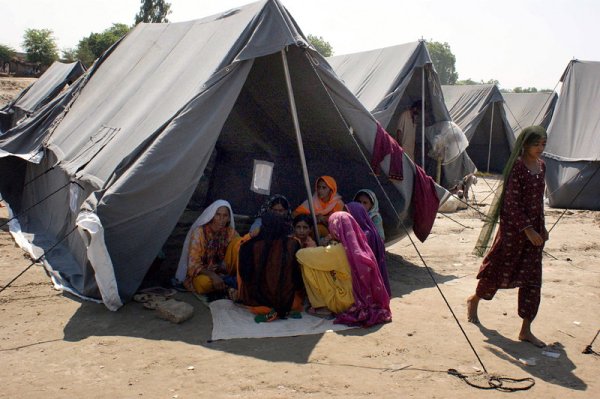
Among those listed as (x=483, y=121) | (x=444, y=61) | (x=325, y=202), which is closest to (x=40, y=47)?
(x=483, y=121)

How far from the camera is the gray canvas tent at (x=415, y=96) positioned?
10164mm

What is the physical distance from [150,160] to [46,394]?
5.84 feet

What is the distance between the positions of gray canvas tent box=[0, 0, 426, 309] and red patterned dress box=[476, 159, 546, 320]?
1062 mm

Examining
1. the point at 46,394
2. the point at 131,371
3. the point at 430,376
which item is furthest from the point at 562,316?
the point at 46,394

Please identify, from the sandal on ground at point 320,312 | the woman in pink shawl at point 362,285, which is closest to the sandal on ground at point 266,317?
the sandal on ground at point 320,312

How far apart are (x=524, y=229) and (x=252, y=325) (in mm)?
1943

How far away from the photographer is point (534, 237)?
3.93 meters

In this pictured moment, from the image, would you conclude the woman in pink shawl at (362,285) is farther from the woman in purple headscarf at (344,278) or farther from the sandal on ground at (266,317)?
the sandal on ground at (266,317)

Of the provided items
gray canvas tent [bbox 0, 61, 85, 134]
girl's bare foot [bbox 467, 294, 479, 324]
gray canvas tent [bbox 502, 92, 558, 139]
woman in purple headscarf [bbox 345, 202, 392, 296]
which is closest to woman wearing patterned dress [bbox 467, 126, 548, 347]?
girl's bare foot [bbox 467, 294, 479, 324]

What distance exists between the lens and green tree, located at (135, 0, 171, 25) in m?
38.8

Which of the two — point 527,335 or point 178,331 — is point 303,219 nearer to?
point 178,331

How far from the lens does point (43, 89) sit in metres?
14.0

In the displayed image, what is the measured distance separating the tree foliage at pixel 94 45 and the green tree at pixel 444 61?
57.2 meters

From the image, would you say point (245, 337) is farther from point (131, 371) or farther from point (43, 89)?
point (43, 89)
